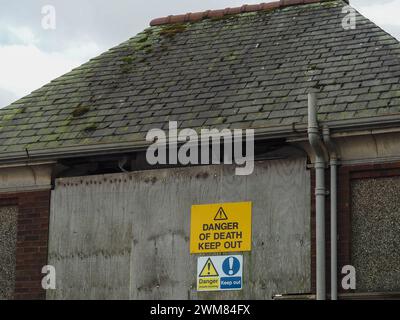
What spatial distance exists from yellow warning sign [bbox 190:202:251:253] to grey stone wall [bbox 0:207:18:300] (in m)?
2.97

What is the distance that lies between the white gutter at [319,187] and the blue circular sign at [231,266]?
1.23 m

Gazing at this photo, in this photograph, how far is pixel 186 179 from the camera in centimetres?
1584

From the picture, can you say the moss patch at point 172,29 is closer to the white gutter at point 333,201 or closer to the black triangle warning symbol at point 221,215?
the black triangle warning symbol at point 221,215

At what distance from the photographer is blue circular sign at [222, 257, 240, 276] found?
15.2 metres

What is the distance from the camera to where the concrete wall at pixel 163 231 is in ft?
49.2

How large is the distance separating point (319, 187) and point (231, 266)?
1.64 metres

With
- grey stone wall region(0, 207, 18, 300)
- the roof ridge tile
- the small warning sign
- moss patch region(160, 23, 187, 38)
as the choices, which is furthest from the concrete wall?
the roof ridge tile

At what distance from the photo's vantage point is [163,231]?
619 inches

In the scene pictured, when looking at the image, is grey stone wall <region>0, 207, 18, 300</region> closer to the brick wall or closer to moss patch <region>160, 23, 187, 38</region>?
the brick wall

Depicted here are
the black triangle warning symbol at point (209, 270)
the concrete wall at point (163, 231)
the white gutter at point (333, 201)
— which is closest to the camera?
the white gutter at point (333, 201)

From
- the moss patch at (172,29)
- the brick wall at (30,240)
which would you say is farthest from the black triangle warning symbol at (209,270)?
the moss patch at (172,29)

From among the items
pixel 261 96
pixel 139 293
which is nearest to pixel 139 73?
pixel 261 96

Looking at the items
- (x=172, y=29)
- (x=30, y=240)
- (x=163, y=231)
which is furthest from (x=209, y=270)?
(x=172, y=29)

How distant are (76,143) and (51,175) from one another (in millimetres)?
686
